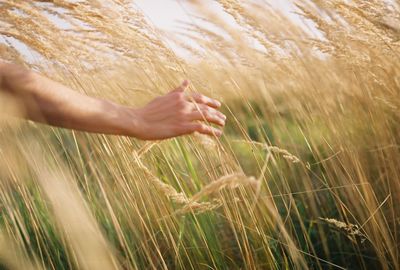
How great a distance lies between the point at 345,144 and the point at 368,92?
24cm

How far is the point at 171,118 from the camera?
3.71 ft

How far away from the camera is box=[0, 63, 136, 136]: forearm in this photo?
102cm

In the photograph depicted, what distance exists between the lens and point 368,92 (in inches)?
63.1

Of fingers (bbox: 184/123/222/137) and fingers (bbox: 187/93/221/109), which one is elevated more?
fingers (bbox: 187/93/221/109)

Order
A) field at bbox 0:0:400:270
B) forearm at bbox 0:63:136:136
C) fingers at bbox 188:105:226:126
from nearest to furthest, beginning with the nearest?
1. forearm at bbox 0:63:136:136
2. fingers at bbox 188:105:226:126
3. field at bbox 0:0:400:270

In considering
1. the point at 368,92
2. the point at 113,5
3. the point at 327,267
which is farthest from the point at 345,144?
the point at 113,5

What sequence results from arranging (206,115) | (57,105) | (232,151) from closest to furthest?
(57,105)
(206,115)
(232,151)

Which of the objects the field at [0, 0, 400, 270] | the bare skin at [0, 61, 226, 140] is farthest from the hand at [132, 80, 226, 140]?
the field at [0, 0, 400, 270]

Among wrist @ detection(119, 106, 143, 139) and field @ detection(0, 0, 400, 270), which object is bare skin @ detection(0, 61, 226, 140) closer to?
wrist @ detection(119, 106, 143, 139)

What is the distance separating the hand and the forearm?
0.04m

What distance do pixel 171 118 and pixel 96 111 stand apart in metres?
0.18

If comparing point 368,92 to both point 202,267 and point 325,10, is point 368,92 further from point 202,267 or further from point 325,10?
point 202,267

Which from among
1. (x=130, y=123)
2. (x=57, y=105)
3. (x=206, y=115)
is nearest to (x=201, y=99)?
(x=206, y=115)

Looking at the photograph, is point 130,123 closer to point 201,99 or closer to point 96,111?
point 96,111
